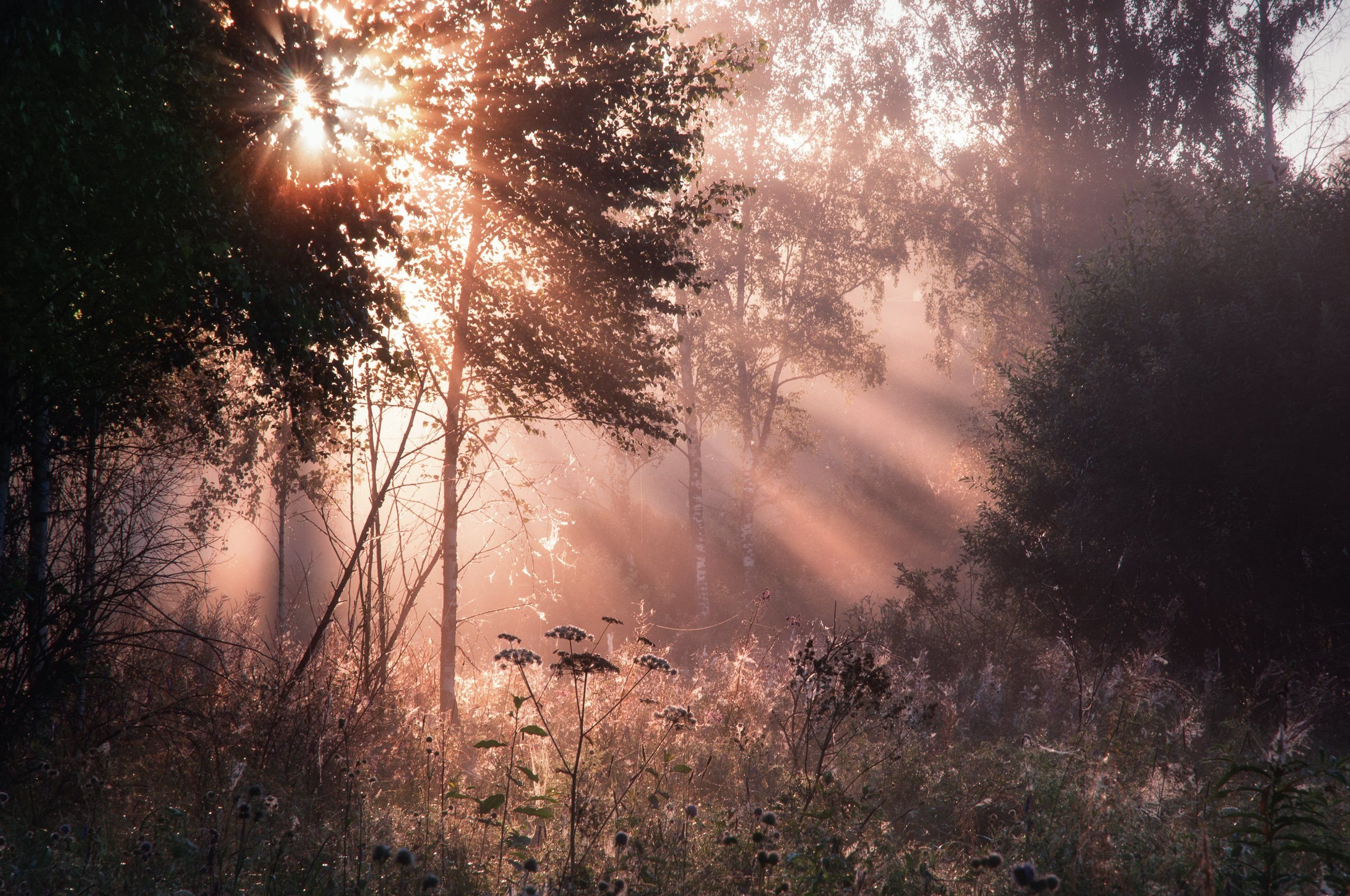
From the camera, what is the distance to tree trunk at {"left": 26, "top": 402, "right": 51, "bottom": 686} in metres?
4.62

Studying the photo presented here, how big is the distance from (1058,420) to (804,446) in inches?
450

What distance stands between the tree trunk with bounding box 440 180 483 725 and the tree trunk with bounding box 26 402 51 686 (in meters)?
3.56

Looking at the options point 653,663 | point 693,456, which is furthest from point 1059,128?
point 653,663

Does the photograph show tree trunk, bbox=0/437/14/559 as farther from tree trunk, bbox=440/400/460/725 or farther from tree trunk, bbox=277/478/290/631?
tree trunk, bbox=277/478/290/631

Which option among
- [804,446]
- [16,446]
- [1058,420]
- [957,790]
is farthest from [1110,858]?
[804,446]

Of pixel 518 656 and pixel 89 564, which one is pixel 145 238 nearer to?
pixel 89 564

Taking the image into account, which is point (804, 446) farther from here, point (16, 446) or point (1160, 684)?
point (16, 446)

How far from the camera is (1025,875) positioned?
99.8 inches

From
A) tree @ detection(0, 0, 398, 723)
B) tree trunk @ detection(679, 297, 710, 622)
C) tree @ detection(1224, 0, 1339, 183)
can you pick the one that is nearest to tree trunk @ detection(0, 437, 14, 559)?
tree @ detection(0, 0, 398, 723)

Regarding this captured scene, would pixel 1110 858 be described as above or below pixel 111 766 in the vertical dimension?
below

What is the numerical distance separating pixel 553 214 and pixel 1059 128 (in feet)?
73.4

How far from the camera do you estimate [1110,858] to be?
354cm

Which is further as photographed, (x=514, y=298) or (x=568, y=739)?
(x=514, y=298)

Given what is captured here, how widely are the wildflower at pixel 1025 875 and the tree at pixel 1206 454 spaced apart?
304 inches
